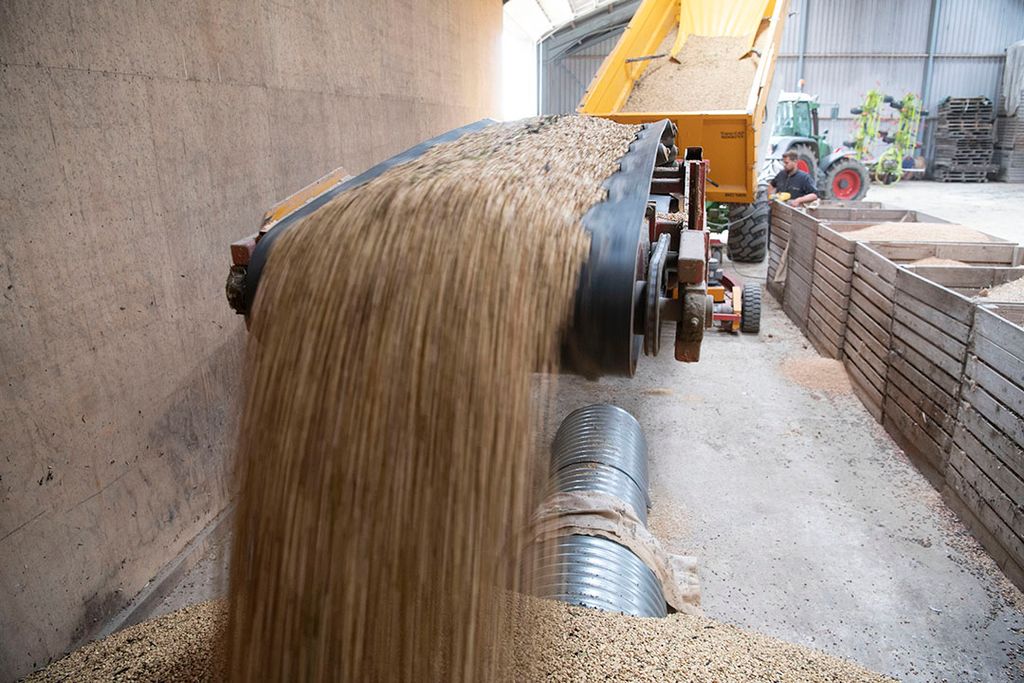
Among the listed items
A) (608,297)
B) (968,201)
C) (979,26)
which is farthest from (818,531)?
(979,26)

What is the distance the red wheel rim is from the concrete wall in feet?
42.2

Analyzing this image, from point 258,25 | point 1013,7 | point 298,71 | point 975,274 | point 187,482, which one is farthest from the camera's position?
point 1013,7

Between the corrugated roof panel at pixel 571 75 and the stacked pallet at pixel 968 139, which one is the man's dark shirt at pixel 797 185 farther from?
the stacked pallet at pixel 968 139

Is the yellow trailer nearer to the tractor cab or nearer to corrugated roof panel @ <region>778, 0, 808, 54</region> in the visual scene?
the tractor cab

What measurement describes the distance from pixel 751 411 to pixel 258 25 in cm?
426

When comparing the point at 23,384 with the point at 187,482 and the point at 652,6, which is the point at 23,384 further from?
the point at 652,6

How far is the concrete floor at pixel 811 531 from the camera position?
3125 millimetres

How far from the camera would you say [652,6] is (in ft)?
23.7

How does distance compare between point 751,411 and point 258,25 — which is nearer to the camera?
point 258,25

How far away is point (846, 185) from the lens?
14477mm

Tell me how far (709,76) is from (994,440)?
14.0 ft

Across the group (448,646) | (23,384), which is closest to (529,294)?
(448,646)

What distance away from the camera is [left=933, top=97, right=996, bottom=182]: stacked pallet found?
787 inches

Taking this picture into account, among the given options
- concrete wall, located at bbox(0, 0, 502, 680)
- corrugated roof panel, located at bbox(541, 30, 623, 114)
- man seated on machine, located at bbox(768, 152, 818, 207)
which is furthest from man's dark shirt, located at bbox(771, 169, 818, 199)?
corrugated roof panel, located at bbox(541, 30, 623, 114)
